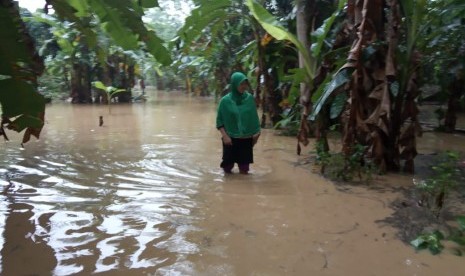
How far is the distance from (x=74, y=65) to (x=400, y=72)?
54.2 ft

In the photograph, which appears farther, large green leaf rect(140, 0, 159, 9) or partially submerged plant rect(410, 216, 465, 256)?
large green leaf rect(140, 0, 159, 9)

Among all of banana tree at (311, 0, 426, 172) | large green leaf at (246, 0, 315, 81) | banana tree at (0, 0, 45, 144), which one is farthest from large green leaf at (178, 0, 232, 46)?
banana tree at (0, 0, 45, 144)

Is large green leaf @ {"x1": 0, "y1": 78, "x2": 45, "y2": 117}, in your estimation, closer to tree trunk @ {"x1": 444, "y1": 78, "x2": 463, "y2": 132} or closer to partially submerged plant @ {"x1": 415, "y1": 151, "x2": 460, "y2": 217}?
partially submerged plant @ {"x1": 415, "y1": 151, "x2": 460, "y2": 217}

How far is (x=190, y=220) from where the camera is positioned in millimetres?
3645

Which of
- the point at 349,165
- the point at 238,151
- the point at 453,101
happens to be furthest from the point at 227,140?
the point at 453,101

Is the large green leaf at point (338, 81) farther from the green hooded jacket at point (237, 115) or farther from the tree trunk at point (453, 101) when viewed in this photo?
the tree trunk at point (453, 101)

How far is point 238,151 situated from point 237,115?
0.49 metres

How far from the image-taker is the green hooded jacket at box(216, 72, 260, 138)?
5.20m

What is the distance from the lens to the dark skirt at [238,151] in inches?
210

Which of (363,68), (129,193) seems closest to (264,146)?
(363,68)

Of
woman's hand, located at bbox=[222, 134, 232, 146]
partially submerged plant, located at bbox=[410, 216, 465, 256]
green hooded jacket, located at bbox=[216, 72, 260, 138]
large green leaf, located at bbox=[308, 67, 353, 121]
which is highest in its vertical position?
large green leaf, located at bbox=[308, 67, 353, 121]

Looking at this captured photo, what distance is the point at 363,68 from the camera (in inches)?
193

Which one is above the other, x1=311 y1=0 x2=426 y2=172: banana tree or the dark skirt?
x1=311 y1=0 x2=426 y2=172: banana tree

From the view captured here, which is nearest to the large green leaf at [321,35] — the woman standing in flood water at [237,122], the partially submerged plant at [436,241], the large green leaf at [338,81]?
the large green leaf at [338,81]
